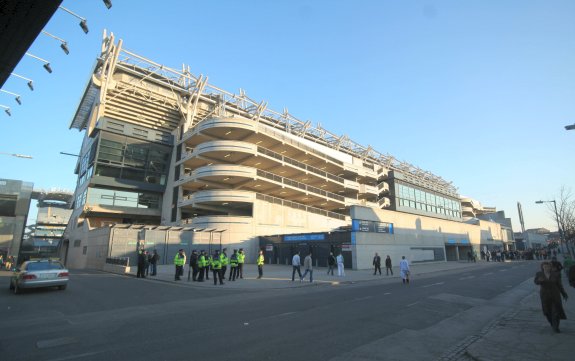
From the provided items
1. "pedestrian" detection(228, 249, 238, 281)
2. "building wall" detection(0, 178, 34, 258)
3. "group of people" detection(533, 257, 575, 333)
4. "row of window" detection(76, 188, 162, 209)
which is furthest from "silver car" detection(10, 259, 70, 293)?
"building wall" detection(0, 178, 34, 258)

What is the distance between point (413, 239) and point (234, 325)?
35130 mm

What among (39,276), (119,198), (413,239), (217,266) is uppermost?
(119,198)

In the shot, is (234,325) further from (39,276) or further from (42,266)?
(42,266)

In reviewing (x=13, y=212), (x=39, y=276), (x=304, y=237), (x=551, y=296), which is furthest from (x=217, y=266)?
(x=13, y=212)

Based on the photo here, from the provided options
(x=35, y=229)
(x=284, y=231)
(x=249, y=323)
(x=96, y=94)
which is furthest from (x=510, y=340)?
(x=35, y=229)

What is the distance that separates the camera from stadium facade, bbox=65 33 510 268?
39594 millimetres

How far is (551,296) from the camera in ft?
24.0

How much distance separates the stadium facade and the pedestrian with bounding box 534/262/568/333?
25.5 metres

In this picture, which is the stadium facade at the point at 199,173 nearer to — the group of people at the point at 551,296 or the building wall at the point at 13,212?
the building wall at the point at 13,212

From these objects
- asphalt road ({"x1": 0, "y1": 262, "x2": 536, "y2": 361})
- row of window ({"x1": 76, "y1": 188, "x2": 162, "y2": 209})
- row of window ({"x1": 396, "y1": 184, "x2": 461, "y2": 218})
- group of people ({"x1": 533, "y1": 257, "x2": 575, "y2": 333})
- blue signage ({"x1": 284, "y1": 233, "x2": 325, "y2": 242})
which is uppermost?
row of window ({"x1": 396, "y1": 184, "x2": 461, "y2": 218})

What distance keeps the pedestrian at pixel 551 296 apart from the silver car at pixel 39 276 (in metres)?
16.5

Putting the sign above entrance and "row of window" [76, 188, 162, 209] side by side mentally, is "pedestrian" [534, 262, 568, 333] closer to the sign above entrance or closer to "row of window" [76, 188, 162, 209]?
the sign above entrance

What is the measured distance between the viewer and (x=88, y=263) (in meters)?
33.7

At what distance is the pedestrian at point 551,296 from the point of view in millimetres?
7114
